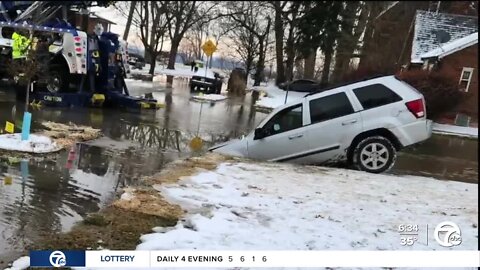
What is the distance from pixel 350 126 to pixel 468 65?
829 inches

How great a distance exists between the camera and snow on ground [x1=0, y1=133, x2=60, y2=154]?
24.4 feet

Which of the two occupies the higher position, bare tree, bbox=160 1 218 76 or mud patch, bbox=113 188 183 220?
bare tree, bbox=160 1 218 76

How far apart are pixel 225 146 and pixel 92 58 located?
637 centimetres

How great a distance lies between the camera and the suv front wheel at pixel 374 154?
8.44m

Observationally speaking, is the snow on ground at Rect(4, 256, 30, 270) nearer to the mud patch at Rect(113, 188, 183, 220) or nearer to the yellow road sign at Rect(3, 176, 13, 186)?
the mud patch at Rect(113, 188, 183, 220)

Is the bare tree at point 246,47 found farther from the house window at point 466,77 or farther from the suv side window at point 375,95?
the suv side window at point 375,95

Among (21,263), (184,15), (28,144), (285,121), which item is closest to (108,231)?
(21,263)

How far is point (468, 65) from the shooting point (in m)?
26.7

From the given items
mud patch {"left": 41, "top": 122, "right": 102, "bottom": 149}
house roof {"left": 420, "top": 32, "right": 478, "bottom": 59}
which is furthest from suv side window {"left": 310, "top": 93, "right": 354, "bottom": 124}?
house roof {"left": 420, "top": 32, "right": 478, "bottom": 59}

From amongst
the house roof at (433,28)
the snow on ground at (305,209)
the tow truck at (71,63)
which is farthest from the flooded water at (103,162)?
the house roof at (433,28)

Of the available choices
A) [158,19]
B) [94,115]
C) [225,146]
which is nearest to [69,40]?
[94,115]

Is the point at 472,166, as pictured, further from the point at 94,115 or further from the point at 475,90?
the point at 475,90

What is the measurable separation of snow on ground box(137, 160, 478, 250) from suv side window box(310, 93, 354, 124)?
0.96 metres

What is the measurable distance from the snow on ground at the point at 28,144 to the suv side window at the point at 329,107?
163 inches
